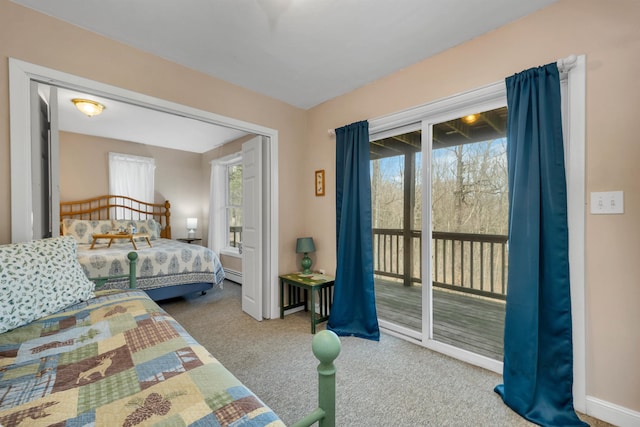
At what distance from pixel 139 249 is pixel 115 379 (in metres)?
3.30

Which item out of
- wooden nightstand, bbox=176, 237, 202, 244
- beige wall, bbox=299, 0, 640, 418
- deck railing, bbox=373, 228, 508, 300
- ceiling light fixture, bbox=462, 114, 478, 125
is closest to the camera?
beige wall, bbox=299, 0, 640, 418

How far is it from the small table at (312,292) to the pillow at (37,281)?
1745 mm

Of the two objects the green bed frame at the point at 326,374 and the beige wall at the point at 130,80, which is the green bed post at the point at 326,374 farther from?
the beige wall at the point at 130,80

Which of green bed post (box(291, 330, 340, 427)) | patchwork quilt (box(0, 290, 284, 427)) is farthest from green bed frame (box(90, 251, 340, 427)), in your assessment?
patchwork quilt (box(0, 290, 284, 427))

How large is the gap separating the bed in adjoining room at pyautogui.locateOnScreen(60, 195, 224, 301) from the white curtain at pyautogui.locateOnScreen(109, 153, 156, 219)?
132mm

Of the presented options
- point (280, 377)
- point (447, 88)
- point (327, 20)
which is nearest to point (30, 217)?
point (280, 377)

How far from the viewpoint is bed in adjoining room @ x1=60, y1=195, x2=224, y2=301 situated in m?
3.22

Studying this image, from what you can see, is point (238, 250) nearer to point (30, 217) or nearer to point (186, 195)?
point (186, 195)

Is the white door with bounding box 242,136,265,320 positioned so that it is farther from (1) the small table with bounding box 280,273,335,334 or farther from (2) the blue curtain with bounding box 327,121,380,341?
(2) the blue curtain with bounding box 327,121,380,341

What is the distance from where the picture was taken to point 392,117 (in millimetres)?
2574

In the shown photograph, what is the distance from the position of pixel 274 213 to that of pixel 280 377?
170 cm

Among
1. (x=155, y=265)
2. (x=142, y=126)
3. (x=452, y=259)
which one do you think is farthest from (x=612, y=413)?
(x=142, y=126)

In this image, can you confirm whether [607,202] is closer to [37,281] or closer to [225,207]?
[37,281]

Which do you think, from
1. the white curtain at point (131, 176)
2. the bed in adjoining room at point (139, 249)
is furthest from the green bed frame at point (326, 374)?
the white curtain at point (131, 176)
